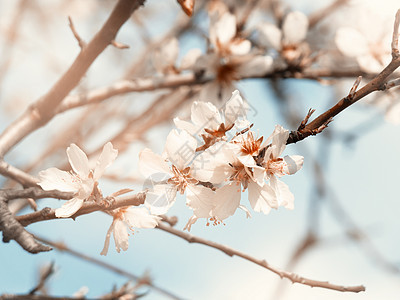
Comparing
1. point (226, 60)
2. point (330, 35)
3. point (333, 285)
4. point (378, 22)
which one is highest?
point (330, 35)

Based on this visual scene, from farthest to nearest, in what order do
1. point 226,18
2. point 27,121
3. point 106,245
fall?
point 226,18, point 27,121, point 106,245

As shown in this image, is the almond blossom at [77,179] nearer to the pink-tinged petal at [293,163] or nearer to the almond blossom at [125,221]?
the almond blossom at [125,221]

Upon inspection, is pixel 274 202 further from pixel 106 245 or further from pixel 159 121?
pixel 159 121

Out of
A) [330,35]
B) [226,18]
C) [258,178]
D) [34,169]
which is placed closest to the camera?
[258,178]

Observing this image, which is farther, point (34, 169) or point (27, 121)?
point (34, 169)

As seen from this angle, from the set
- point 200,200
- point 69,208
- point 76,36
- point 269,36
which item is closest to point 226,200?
point 200,200

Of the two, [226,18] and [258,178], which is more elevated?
[226,18]

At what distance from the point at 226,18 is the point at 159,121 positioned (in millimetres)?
604

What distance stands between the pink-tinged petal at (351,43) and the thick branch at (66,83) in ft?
2.38

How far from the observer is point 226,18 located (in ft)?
4.44

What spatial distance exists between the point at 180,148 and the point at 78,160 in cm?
19

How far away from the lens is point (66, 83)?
1.04 meters

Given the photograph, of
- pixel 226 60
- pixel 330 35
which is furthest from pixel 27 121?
pixel 330 35

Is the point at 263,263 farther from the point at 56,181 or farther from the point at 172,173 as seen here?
the point at 56,181
